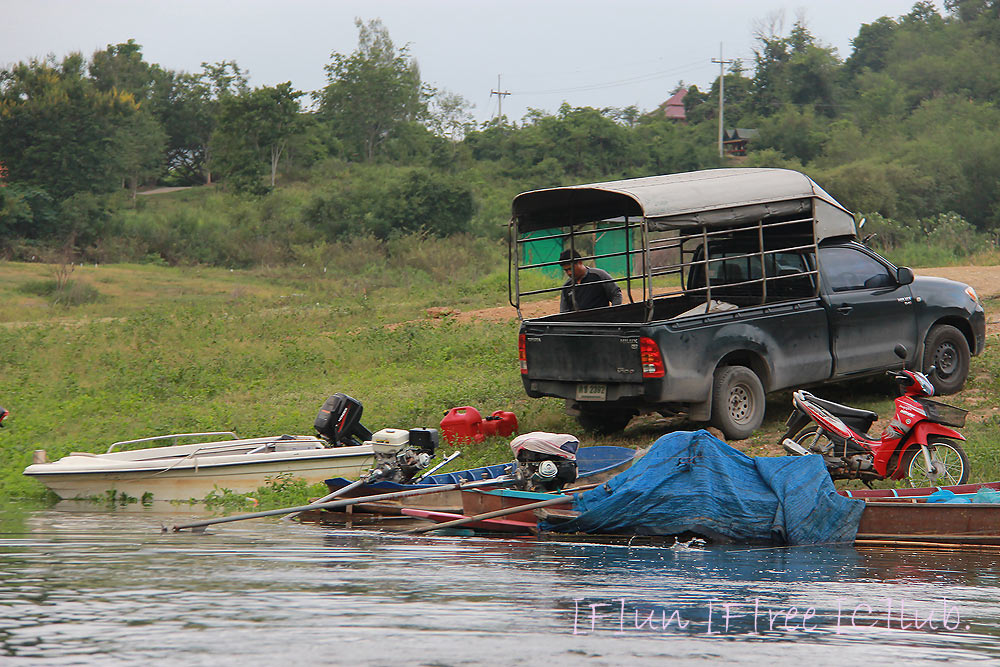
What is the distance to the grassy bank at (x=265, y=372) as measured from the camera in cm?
1266

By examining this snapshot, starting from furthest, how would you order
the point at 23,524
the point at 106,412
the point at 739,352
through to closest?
the point at 106,412 < the point at 739,352 < the point at 23,524

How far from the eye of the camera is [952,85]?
59500 millimetres

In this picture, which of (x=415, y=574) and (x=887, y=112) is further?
(x=887, y=112)

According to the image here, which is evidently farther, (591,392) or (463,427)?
(463,427)

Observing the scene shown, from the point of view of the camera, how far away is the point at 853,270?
39.0ft

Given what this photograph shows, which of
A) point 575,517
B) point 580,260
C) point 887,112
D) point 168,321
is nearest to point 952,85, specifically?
point 887,112

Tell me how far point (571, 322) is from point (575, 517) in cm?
324

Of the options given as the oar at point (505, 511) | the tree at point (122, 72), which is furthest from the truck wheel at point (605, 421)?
the tree at point (122, 72)

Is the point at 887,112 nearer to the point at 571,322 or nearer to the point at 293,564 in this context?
the point at 571,322

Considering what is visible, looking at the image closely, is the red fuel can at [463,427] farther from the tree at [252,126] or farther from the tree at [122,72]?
the tree at [122,72]

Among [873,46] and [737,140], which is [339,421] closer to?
[737,140]

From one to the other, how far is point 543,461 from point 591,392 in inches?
71.5

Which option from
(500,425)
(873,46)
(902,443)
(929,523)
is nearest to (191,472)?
(500,425)

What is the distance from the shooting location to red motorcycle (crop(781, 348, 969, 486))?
29.9 ft
